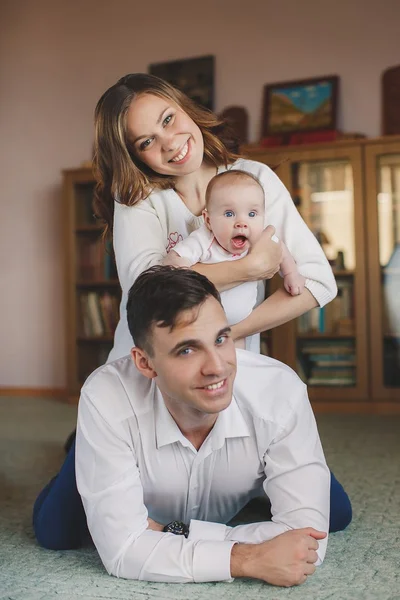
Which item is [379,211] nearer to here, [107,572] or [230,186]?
[230,186]

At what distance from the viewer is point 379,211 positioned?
438 centimetres

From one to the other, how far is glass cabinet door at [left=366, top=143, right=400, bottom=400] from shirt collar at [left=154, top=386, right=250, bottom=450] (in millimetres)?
2922

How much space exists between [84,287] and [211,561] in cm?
376

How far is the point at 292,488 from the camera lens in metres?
1.58

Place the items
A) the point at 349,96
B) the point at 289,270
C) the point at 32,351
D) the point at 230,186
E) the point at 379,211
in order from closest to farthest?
the point at 230,186 → the point at 289,270 → the point at 379,211 → the point at 349,96 → the point at 32,351

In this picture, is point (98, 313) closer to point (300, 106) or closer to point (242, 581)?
point (300, 106)

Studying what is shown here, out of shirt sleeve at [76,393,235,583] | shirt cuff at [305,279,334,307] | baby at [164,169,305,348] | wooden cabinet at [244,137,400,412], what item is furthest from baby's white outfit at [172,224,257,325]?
wooden cabinet at [244,137,400,412]

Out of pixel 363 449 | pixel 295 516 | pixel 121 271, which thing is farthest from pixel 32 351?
pixel 295 516

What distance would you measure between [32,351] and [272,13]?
293 cm

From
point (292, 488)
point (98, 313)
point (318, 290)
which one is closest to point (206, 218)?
point (318, 290)

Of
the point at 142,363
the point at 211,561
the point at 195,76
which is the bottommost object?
the point at 211,561

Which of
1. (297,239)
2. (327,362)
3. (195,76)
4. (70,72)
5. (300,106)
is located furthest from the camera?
(70,72)

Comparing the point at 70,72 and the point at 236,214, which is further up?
the point at 70,72

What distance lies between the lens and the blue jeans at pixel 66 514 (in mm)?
1789
